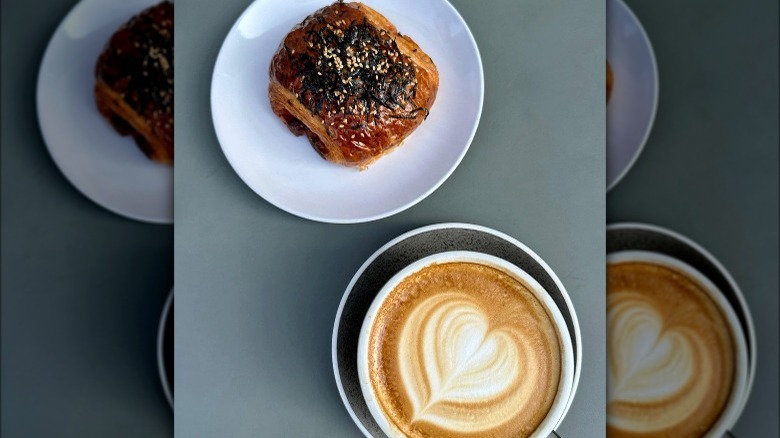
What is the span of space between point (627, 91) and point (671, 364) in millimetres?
613

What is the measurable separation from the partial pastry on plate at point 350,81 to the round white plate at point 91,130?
0.49 metres

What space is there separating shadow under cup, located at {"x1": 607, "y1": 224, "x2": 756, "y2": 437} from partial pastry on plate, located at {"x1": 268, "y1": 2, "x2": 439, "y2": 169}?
57 cm

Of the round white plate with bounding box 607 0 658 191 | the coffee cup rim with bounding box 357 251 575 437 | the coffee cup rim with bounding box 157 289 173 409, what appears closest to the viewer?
the coffee cup rim with bounding box 357 251 575 437

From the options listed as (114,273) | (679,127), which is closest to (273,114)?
(114,273)

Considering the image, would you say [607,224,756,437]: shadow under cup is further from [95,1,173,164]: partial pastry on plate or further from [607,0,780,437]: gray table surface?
[95,1,173,164]: partial pastry on plate

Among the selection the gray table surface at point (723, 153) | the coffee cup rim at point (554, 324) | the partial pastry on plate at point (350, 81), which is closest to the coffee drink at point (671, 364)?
the gray table surface at point (723, 153)

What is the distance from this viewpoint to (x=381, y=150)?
118cm

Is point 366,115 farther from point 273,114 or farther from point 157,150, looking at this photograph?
point 157,150

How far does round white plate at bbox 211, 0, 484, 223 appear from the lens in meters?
1.21

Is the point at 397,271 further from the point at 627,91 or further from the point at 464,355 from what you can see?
the point at 627,91

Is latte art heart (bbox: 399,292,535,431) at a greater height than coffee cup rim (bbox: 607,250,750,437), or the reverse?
coffee cup rim (bbox: 607,250,750,437)

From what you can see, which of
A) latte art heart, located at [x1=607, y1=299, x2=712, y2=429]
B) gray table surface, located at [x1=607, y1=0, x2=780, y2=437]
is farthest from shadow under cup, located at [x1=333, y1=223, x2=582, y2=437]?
gray table surface, located at [x1=607, y1=0, x2=780, y2=437]

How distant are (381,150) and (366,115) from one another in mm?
81

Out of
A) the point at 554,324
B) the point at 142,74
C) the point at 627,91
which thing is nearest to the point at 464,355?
the point at 554,324
